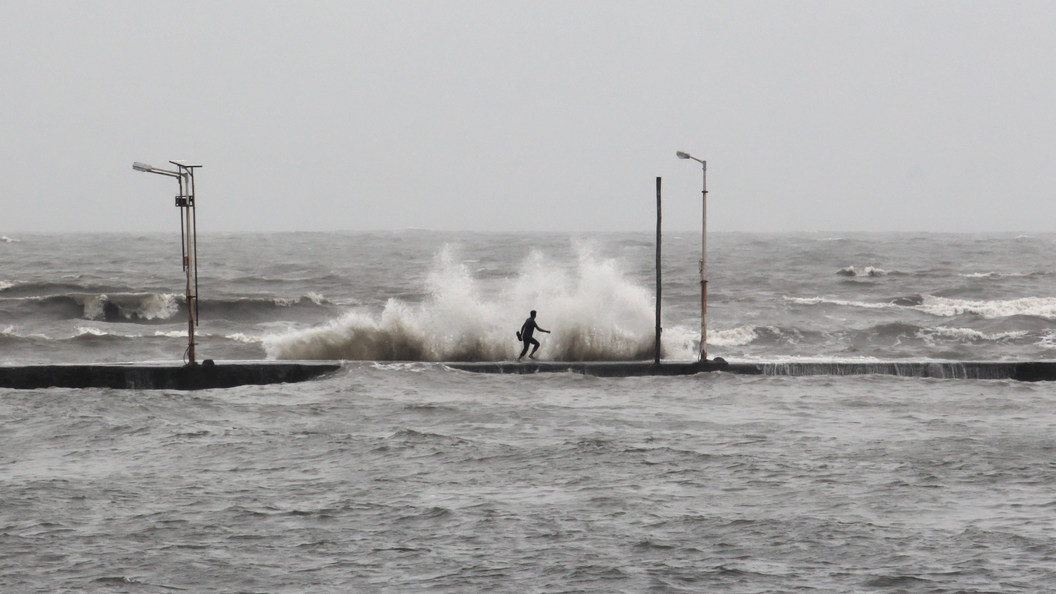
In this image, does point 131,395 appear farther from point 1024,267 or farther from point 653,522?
point 1024,267

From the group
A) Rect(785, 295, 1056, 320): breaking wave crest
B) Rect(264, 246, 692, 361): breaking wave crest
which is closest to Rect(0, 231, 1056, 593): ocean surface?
Rect(264, 246, 692, 361): breaking wave crest

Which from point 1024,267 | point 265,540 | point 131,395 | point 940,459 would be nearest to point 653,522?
point 265,540

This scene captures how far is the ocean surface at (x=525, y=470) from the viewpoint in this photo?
12922 millimetres

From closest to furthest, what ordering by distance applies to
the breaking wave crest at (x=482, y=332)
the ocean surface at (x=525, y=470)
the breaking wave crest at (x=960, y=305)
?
the ocean surface at (x=525, y=470) → the breaking wave crest at (x=482, y=332) → the breaking wave crest at (x=960, y=305)

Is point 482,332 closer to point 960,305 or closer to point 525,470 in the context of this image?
point 525,470

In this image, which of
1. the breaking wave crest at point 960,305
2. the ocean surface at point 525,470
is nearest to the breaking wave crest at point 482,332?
the ocean surface at point 525,470

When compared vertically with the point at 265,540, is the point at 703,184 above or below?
above

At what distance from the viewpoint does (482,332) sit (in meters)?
33.3

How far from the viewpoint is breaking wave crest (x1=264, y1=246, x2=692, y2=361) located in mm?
32906

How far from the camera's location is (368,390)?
25.4 m

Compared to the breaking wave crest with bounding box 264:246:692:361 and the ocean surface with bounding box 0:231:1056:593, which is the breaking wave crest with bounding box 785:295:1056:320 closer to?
the ocean surface with bounding box 0:231:1056:593

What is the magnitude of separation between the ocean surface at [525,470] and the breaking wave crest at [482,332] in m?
0.07

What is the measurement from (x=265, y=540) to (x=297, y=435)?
650 cm

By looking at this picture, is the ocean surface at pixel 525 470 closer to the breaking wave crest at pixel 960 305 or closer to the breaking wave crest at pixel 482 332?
the breaking wave crest at pixel 482 332
